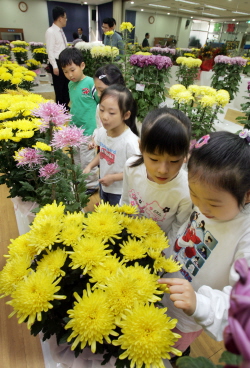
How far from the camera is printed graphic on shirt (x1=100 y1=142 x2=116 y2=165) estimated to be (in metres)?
1.39

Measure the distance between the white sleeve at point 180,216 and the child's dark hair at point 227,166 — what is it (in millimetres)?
291

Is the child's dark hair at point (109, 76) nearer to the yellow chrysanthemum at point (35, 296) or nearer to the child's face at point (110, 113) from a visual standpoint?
the child's face at point (110, 113)

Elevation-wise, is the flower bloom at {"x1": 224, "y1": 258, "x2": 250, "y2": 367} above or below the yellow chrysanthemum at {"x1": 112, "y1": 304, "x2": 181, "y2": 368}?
above

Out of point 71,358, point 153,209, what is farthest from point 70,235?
point 153,209

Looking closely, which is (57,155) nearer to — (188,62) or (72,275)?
(72,275)

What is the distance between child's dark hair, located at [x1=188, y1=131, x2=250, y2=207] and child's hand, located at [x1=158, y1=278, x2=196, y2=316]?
245 millimetres

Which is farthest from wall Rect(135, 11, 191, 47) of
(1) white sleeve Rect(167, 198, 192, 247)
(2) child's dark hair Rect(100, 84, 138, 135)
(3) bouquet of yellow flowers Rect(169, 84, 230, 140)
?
(1) white sleeve Rect(167, 198, 192, 247)

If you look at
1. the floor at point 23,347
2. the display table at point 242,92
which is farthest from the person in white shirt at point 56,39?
the display table at point 242,92

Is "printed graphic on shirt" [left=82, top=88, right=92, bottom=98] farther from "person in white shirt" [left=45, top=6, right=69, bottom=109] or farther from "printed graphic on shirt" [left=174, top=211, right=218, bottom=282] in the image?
"printed graphic on shirt" [left=174, top=211, right=218, bottom=282]

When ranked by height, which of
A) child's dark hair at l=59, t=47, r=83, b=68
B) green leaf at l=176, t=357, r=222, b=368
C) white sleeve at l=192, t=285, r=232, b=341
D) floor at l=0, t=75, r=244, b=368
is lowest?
floor at l=0, t=75, r=244, b=368

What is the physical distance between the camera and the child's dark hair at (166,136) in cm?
72

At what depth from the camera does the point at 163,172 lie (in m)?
0.74

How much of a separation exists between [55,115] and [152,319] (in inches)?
25.6

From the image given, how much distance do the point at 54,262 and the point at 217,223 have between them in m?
0.46
